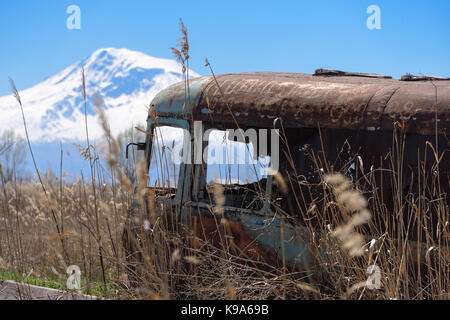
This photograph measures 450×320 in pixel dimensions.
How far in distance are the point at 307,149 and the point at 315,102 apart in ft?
1.08

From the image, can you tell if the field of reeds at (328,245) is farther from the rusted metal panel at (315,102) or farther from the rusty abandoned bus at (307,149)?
the rusted metal panel at (315,102)

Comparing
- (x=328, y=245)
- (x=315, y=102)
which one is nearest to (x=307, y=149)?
(x=315, y=102)

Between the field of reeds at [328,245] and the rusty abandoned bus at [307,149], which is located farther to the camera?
the rusty abandoned bus at [307,149]

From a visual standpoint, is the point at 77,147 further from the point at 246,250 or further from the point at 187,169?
the point at 246,250

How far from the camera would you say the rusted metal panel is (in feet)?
10.2

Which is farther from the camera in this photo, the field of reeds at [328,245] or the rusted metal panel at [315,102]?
the rusted metal panel at [315,102]

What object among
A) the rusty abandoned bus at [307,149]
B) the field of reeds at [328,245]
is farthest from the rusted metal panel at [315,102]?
the field of reeds at [328,245]

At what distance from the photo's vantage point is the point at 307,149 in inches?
137

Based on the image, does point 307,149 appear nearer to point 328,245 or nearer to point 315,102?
point 315,102

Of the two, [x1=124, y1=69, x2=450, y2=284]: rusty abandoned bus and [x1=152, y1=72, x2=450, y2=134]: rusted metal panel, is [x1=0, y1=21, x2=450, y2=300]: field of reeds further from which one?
[x1=152, y1=72, x2=450, y2=134]: rusted metal panel

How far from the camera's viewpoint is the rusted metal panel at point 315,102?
3.11 meters

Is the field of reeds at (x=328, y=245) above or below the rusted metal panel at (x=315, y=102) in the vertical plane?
below

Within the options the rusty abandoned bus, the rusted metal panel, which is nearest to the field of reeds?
the rusty abandoned bus

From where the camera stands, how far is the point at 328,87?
356cm
